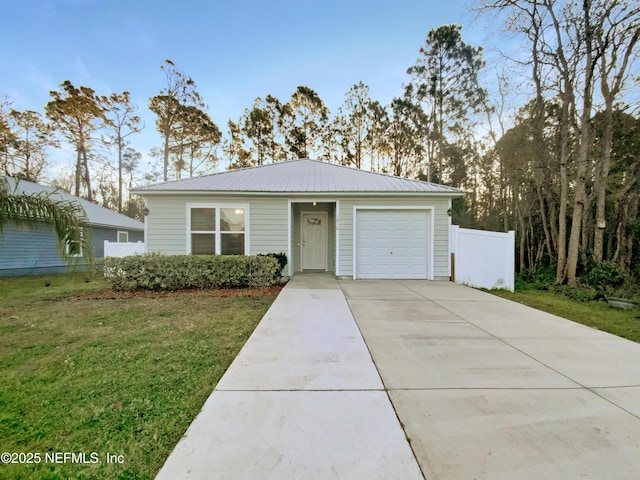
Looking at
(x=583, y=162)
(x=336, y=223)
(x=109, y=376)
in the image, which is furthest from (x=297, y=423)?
(x=583, y=162)

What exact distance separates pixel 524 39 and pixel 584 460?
11.5 m

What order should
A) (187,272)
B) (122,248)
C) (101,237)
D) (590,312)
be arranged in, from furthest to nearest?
(101,237) < (122,248) < (187,272) < (590,312)

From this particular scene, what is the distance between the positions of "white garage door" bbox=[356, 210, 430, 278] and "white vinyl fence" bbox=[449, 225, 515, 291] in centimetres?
88

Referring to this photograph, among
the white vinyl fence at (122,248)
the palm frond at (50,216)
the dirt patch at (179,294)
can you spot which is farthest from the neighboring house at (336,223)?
the palm frond at (50,216)

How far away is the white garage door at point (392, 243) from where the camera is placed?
8680 mm

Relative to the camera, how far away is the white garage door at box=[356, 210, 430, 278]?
8680 mm

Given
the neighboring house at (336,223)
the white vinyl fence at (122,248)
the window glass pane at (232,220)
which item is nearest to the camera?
the neighboring house at (336,223)

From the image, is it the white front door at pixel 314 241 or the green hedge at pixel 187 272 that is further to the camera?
the white front door at pixel 314 241

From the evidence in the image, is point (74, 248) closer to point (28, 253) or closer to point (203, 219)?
point (203, 219)

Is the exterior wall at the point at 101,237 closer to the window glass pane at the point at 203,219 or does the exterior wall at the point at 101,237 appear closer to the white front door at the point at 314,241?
the window glass pane at the point at 203,219

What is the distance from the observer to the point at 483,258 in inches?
315

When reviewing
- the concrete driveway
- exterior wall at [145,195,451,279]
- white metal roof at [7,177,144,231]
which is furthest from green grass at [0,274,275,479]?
white metal roof at [7,177,144,231]

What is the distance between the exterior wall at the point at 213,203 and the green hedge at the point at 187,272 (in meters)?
1.26

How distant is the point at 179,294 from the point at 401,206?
22.6 feet
